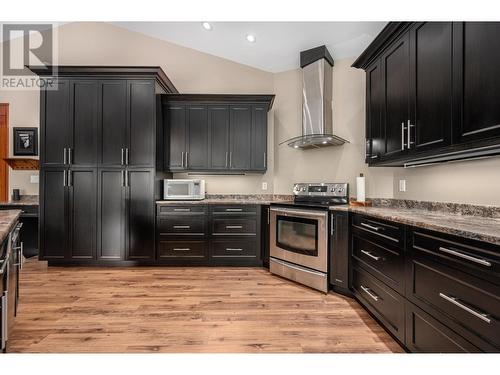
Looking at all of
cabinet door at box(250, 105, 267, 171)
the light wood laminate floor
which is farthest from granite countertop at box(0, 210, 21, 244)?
cabinet door at box(250, 105, 267, 171)

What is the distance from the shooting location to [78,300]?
8.15ft

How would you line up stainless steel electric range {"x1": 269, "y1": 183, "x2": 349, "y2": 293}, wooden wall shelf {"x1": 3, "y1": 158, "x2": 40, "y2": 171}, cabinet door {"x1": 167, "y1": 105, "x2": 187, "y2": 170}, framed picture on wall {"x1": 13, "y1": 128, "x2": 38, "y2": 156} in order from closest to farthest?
stainless steel electric range {"x1": 269, "y1": 183, "x2": 349, "y2": 293}, cabinet door {"x1": 167, "y1": 105, "x2": 187, "y2": 170}, wooden wall shelf {"x1": 3, "y1": 158, "x2": 40, "y2": 171}, framed picture on wall {"x1": 13, "y1": 128, "x2": 38, "y2": 156}

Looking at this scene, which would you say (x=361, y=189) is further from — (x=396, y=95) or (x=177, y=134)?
(x=177, y=134)

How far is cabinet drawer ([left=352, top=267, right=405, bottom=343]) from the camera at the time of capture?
5.80 ft

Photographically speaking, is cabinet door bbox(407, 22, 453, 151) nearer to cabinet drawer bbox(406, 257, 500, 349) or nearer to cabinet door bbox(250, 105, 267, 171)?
cabinet drawer bbox(406, 257, 500, 349)

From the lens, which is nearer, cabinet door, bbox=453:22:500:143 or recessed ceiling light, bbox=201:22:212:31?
cabinet door, bbox=453:22:500:143

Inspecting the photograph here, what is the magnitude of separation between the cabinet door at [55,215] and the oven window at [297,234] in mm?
2909

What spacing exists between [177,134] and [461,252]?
3531 millimetres

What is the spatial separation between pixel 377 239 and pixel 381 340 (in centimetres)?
74

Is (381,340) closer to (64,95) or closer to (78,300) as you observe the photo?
(78,300)

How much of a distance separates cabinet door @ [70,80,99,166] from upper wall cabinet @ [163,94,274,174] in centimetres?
95

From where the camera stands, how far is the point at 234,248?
354cm

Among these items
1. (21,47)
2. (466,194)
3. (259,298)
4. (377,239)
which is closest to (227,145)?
(259,298)

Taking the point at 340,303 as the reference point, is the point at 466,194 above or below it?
above
